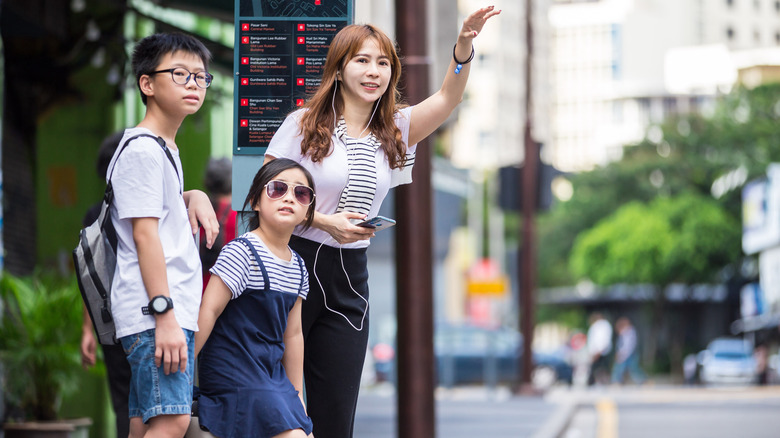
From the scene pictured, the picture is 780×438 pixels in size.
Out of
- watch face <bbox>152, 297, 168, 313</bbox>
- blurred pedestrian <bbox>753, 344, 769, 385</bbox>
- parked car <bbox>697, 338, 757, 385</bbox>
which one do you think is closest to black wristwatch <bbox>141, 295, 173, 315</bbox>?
watch face <bbox>152, 297, 168, 313</bbox>

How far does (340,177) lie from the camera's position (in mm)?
4090

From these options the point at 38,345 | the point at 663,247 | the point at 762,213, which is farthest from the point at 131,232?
the point at 663,247

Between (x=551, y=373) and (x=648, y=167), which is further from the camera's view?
(x=648, y=167)

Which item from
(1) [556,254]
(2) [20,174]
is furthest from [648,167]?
(2) [20,174]

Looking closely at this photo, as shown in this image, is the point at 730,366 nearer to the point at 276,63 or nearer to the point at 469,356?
the point at 469,356

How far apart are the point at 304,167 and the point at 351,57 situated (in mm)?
439

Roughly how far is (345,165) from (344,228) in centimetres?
32

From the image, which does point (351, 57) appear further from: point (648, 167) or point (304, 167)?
point (648, 167)

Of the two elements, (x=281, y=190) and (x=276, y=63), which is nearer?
(x=281, y=190)

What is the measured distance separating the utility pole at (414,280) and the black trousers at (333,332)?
13.2 feet

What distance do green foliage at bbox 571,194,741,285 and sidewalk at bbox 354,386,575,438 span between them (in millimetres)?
28671

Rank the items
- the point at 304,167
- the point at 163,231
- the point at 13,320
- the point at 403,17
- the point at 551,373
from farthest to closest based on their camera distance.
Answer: the point at 551,373 → the point at 403,17 → the point at 13,320 → the point at 304,167 → the point at 163,231

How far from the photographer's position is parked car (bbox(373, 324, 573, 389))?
81.9 ft

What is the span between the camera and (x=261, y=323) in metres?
3.81
